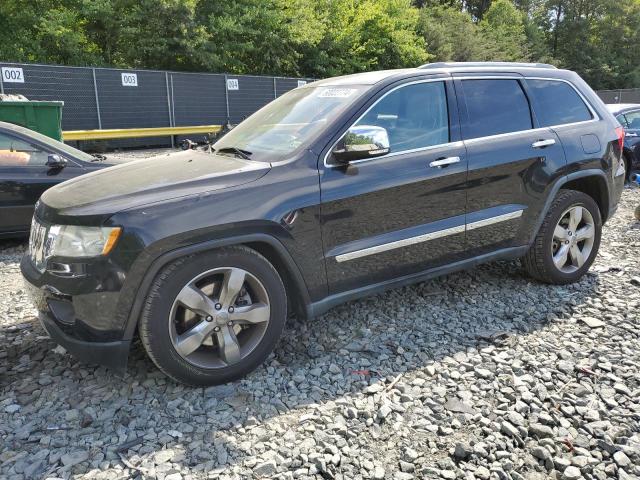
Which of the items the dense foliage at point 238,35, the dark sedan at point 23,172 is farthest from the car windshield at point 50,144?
the dense foliage at point 238,35

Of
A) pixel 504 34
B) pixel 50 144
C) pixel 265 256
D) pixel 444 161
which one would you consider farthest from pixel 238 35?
pixel 504 34

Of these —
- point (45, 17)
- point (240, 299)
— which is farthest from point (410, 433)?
point (45, 17)

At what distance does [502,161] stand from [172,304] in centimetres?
254

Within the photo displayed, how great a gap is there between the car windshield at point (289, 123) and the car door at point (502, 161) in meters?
0.95

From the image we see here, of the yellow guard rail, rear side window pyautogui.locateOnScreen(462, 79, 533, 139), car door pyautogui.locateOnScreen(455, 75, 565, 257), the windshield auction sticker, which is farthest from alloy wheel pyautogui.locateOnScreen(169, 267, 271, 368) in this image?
the yellow guard rail

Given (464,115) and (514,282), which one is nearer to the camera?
(464,115)

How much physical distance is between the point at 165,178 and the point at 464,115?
2.15 metres

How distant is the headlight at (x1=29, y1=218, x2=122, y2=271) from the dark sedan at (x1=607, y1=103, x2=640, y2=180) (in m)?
9.82

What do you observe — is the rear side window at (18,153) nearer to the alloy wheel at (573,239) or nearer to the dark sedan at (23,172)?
the dark sedan at (23,172)

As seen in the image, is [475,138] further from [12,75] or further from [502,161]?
[12,75]

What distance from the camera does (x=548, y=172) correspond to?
409 cm

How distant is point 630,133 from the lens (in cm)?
988

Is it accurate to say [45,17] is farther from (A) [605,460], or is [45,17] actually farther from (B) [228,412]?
(A) [605,460]

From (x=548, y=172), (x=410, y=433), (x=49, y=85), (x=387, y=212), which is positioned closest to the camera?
(x=410, y=433)
